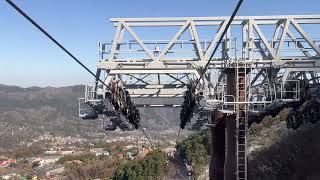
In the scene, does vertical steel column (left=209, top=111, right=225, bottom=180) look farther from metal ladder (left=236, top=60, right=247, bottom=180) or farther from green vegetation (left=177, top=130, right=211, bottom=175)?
green vegetation (left=177, top=130, right=211, bottom=175)

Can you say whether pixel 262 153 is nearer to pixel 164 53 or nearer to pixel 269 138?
pixel 269 138

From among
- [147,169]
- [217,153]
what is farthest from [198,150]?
[217,153]

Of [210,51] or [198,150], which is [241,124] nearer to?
[210,51]

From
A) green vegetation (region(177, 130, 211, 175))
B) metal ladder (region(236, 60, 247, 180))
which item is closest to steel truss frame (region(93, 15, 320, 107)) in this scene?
metal ladder (region(236, 60, 247, 180))

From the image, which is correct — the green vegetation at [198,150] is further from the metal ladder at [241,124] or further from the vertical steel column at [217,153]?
the metal ladder at [241,124]

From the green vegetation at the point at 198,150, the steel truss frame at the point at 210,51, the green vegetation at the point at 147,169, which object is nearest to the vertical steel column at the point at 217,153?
the steel truss frame at the point at 210,51

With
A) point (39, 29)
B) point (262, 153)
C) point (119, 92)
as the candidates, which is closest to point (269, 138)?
point (262, 153)
